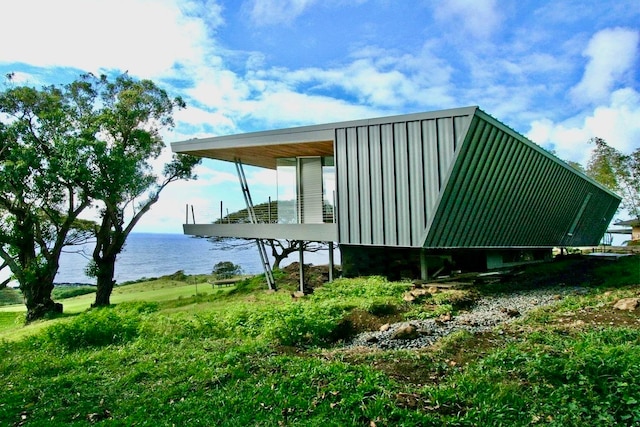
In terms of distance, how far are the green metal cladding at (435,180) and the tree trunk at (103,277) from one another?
1201 centimetres

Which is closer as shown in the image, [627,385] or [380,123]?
[627,385]

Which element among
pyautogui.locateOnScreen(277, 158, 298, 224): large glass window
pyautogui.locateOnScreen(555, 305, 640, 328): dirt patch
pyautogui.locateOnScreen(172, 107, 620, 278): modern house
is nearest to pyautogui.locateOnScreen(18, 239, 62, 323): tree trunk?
pyautogui.locateOnScreen(172, 107, 620, 278): modern house

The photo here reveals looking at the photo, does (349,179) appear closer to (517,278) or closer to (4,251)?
(517,278)

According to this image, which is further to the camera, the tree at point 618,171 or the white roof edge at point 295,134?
the tree at point 618,171

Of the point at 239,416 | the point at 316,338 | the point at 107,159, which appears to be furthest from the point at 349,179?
the point at 107,159

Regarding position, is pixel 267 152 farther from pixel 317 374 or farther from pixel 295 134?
pixel 317 374

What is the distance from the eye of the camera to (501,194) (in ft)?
39.1

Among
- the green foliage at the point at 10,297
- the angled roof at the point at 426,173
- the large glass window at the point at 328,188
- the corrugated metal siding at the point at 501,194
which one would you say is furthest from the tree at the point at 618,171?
the green foliage at the point at 10,297

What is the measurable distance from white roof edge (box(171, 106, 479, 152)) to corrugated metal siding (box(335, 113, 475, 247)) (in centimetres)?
12

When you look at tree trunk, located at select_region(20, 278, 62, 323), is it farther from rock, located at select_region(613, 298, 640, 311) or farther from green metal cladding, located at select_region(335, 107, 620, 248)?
rock, located at select_region(613, 298, 640, 311)

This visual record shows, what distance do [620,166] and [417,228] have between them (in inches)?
1274

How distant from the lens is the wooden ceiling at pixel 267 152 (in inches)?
517

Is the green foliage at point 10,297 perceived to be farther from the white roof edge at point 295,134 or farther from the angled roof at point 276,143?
the white roof edge at point 295,134

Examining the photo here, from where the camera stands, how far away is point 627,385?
3.47 m
